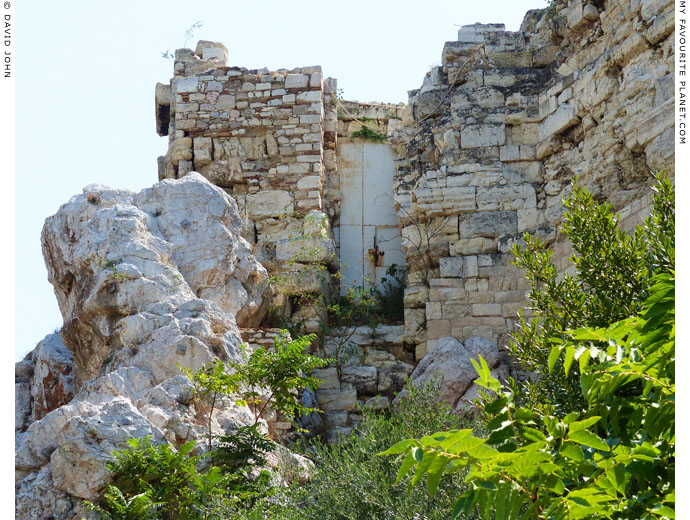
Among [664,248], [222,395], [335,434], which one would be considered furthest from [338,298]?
[664,248]

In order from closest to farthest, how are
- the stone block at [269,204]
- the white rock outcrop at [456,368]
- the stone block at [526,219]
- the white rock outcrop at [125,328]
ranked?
1. the white rock outcrop at [125,328]
2. the white rock outcrop at [456,368]
3. the stone block at [526,219]
4. the stone block at [269,204]

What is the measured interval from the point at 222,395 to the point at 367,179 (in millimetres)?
5924

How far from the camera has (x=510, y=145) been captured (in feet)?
42.9

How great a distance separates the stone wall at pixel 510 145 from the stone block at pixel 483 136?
13mm

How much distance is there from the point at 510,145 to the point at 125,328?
225 inches

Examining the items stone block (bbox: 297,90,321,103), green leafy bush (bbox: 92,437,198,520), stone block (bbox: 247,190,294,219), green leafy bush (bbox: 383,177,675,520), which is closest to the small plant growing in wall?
stone block (bbox: 297,90,321,103)

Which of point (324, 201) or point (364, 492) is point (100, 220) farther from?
point (364, 492)

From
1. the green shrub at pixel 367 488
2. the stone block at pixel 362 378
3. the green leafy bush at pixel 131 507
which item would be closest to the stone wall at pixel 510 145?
the stone block at pixel 362 378

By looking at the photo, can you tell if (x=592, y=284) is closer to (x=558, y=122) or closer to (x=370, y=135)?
(x=558, y=122)

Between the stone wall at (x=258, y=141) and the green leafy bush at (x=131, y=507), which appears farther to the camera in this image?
the stone wall at (x=258, y=141)

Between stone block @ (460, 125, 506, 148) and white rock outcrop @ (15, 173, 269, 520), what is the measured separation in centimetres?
321

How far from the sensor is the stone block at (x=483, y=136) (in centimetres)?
1314

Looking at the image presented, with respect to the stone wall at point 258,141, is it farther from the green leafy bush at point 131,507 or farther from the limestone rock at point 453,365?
the green leafy bush at point 131,507
